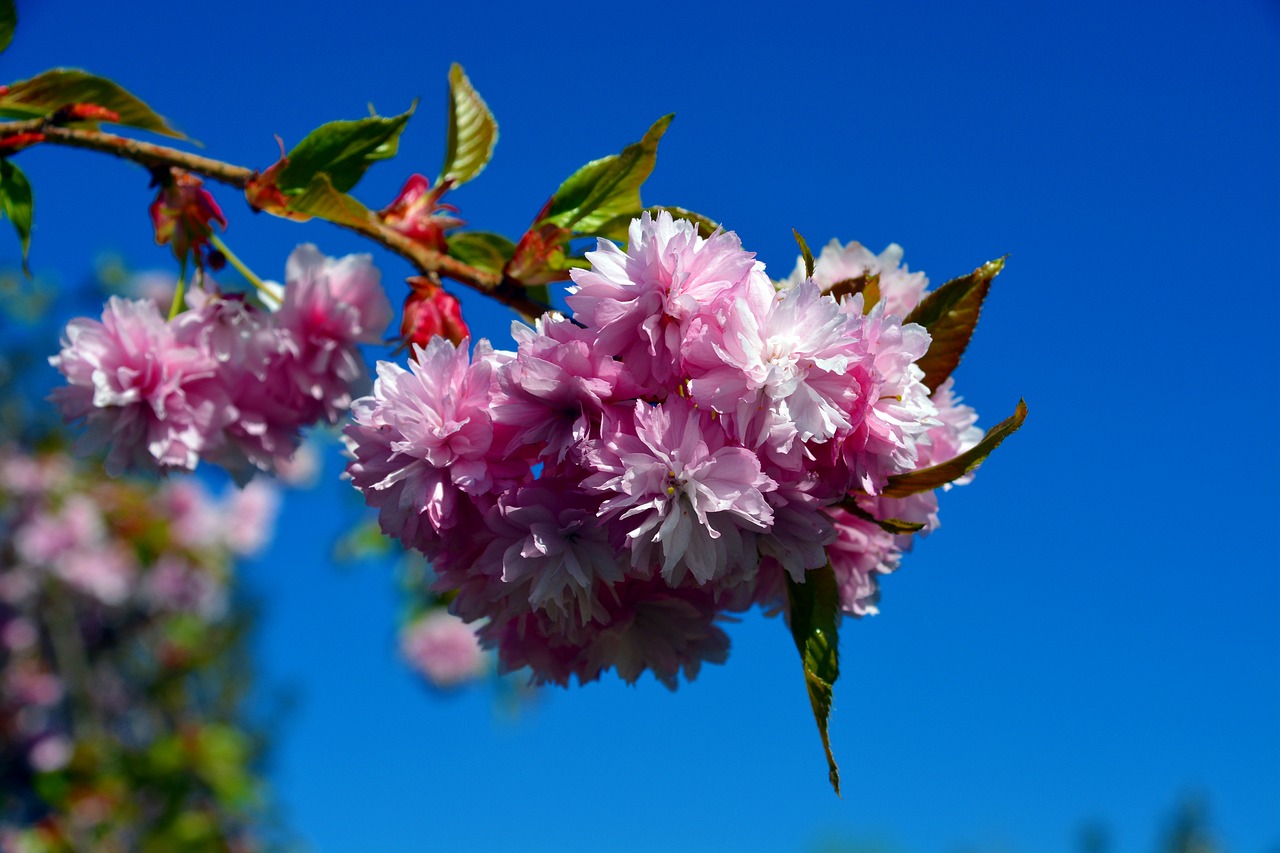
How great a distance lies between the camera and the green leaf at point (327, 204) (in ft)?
3.71

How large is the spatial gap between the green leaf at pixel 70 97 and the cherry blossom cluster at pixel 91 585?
4.51m

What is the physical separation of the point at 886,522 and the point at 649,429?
0.95 ft

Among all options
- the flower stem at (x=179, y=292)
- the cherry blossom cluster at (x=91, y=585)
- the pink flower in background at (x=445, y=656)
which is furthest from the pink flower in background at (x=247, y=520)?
the flower stem at (x=179, y=292)

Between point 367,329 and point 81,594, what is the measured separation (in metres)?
5.62

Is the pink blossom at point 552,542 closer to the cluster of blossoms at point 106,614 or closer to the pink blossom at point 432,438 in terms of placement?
the pink blossom at point 432,438

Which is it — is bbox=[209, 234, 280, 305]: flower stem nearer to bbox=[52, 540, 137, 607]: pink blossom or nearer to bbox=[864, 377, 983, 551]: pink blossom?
bbox=[864, 377, 983, 551]: pink blossom

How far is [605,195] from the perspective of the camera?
3.77ft

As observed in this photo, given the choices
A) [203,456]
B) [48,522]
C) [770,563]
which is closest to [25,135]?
[203,456]

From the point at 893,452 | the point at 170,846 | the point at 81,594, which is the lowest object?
the point at 893,452

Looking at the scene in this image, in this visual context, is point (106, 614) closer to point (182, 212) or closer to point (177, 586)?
point (177, 586)

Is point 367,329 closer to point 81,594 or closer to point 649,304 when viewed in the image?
point 649,304

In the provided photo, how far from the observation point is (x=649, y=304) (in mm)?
832

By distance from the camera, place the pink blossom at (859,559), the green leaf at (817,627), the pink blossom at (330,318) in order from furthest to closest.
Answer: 1. the pink blossom at (330,318)
2. the pink blossom at (859,559)
3. the green leaf at (817,627)

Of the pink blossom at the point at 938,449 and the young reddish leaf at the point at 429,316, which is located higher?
the young reddish leaf at the point at 429,316
